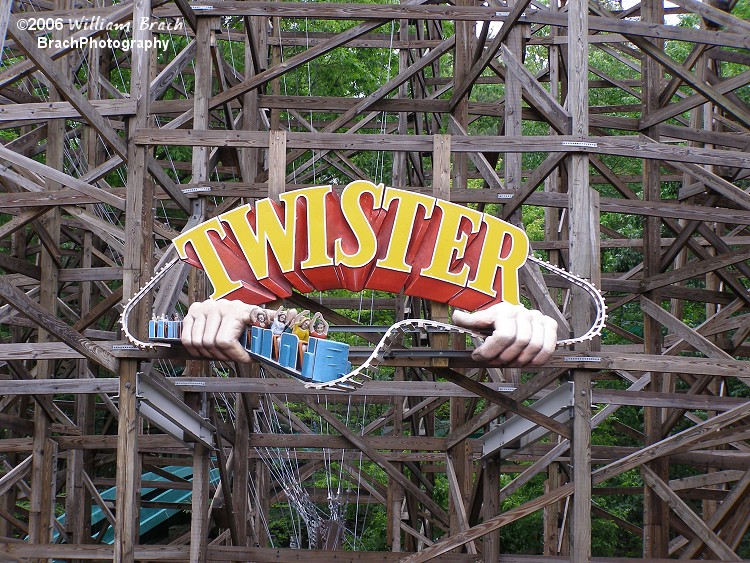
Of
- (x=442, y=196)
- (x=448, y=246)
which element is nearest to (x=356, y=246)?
(x=448, y=246)

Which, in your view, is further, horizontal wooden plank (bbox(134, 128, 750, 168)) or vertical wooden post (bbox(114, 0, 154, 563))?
horizontal wooden plank (bbox(134, 128, 750, 168))

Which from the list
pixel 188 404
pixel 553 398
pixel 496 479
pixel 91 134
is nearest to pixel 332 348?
pixel 553 398

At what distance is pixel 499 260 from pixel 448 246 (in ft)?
1.55

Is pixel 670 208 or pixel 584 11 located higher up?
pixel 584 11

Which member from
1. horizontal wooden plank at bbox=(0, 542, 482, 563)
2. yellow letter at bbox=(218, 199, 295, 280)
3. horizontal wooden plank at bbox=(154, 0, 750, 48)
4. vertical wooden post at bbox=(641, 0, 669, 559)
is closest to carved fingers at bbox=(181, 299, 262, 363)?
yellow letter at bbox=(218, 199, 295, 280)

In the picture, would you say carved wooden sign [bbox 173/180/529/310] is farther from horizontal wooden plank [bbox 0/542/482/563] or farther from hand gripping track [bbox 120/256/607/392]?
horizontal wooden plank [bbox 0/542/482/563]

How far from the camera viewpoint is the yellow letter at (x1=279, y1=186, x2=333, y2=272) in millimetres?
8406

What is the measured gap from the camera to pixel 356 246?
842 cm

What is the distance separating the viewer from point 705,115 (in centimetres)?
1514

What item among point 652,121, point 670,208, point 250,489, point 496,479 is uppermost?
point 652,121

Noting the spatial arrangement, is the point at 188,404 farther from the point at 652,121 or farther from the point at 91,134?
the point at 652,121

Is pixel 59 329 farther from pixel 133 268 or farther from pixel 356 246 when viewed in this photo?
pixel 356 246

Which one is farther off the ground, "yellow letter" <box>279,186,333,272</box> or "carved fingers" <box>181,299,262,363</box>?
"yellow letter" <box>279,186,333,272</box>

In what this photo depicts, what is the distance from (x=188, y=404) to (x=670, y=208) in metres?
5.66
